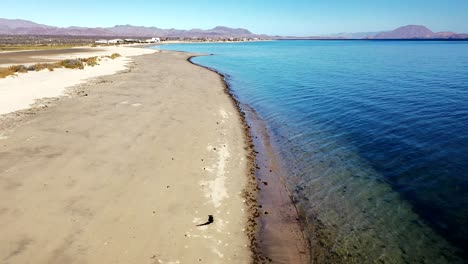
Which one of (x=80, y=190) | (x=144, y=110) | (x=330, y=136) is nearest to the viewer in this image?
(x=80, y=190)

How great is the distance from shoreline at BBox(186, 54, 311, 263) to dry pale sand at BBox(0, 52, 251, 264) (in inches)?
22.5

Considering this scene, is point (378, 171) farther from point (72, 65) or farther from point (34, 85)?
point (72, 65)

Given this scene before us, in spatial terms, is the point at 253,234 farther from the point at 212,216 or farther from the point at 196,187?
the point at 196,187

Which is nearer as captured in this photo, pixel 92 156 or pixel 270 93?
pixel 92 156

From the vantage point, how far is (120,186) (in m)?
11.9

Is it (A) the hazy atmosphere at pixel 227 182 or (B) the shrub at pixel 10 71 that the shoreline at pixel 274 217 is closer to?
(A) the hazy atmosphere at pixel 227 182

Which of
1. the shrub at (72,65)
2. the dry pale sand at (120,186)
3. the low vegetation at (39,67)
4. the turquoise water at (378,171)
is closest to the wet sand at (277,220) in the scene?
the turquoise water at (378,171)

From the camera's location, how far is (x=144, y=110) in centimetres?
2277

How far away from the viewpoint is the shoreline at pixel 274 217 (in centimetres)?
929

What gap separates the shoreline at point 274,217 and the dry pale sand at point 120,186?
572mm

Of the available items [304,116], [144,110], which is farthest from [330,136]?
[144,110]

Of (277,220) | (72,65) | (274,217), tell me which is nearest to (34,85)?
(72,65)

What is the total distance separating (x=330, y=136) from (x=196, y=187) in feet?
35.7

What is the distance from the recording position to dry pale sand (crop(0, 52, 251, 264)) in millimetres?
8680
